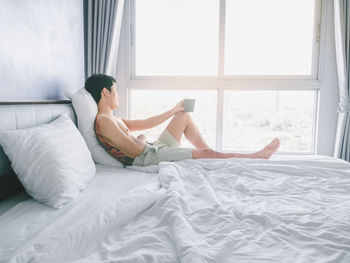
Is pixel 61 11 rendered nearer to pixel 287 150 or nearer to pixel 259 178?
pixel 259 178

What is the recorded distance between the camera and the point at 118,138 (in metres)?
1.78

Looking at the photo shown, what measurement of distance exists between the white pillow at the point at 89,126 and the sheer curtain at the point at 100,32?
943mm

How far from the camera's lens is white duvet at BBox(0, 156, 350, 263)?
2.16ft

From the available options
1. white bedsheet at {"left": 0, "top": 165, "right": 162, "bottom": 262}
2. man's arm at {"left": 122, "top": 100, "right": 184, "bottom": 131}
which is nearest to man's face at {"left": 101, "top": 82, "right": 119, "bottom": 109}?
man's arm at {"left": 122, "top": 100, "right": 184, "bottom": 131}

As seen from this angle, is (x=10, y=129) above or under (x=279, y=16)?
under

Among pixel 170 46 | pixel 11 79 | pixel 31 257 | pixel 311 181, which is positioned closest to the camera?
pixel 31 257

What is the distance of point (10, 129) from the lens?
113cm

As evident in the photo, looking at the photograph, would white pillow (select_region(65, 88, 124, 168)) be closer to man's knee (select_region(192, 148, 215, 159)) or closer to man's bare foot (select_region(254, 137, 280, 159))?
man's knee (select_region(192, 148, 215, 159))

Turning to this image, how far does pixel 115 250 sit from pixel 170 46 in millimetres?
2583

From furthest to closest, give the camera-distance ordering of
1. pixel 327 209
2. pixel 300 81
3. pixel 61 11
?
pixel 300 81 → pixel 61 11 → pixel 327 209

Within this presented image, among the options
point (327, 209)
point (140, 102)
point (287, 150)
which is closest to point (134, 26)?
point (140, 102)

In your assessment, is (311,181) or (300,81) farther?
(300,81)

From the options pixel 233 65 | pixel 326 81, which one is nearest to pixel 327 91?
pixel 326 81

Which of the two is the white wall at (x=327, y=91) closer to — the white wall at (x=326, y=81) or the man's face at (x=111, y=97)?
the white wall at (x=326, y=81)
